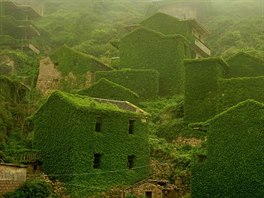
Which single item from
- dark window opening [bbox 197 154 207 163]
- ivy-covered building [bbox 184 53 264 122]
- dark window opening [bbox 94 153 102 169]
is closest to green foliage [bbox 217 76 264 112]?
ivy-covered building [bbox 184 53 264 122]

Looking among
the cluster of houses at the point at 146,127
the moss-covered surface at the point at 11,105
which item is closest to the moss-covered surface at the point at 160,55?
the cluster of houses at the point at 146,127

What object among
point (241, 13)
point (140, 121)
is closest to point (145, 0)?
point (241, 13)

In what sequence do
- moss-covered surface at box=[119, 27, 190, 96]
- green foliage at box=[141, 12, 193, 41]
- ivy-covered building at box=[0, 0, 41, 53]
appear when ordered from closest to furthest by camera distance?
moss-covered surface at box=[119, 27, 190, 96], green foliage at box=[141, 12, 193, 41], ivy-covered building at box=[0, 0, 41, 53]

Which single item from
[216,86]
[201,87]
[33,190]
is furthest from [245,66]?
[33,190]

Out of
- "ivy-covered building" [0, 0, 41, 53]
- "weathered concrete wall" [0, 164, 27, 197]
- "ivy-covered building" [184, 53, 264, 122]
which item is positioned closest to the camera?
"weathered concrete wall" [0, 164, 27, 197]

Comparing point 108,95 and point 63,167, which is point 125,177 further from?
point 108,95

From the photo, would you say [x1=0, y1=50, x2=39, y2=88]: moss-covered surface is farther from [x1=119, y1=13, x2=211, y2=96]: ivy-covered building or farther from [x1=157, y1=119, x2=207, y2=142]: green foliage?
[x1=157, y1=119, x2=207, y2=142]: green foliage

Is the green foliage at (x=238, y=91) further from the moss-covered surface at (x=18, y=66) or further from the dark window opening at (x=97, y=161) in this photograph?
the moss-covered surface at (x=18, y=66)
